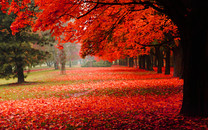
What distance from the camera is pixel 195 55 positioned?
5.94 metres

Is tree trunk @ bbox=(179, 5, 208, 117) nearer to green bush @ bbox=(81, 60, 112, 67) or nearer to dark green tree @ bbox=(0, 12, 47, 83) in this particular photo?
dark green tree @ bbox=(0, 12, 47, 83)

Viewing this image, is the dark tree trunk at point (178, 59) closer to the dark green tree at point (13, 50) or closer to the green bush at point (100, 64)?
the dark green tree at point (13, 50)

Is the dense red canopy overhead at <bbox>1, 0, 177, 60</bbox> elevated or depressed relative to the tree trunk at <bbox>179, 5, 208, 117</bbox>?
elevated

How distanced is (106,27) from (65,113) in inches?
224

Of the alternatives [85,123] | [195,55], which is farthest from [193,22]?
[85,123]

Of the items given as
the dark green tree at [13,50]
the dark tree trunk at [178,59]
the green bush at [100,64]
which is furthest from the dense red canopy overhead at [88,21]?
the green bush at [100,64]

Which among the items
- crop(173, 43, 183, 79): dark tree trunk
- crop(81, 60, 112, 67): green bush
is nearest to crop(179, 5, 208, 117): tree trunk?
crop(173, 43, 183, 79): dark tree trunk

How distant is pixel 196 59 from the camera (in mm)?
5938

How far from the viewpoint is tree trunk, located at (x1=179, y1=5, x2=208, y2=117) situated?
577 cm

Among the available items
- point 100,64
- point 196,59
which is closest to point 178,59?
point 196,59

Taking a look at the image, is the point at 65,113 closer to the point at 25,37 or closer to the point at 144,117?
the point at 144,117

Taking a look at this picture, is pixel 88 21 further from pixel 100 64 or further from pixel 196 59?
pixel 100 64

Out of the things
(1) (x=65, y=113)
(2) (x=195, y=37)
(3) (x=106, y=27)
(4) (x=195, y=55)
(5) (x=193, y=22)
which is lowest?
(1) (x=65, y=113)

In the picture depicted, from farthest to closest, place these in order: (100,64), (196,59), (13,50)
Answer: (100,64) < (13,50) < (196,59)
